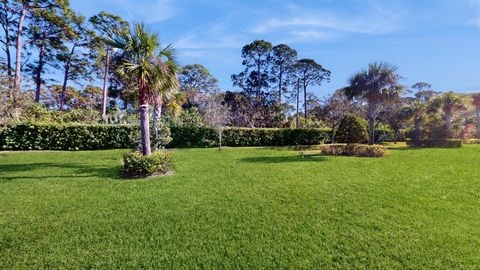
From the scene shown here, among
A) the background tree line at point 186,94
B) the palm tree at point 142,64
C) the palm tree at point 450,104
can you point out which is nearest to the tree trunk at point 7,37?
the background tree line at point 186,94

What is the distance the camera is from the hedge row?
465 inches

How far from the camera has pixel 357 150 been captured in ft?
37.7

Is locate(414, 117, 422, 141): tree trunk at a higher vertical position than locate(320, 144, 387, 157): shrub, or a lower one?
higher

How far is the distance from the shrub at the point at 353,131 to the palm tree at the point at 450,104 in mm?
9766

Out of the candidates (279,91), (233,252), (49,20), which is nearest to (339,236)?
(233,252)

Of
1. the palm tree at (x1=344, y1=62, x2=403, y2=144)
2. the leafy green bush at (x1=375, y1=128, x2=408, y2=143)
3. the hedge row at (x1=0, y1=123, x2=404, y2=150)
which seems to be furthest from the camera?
the leafy green bush at (x1=375, y1=128, x2=408, y2=143)

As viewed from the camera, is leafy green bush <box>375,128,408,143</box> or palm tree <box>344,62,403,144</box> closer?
palm tree <box>344,62,403,144</box>

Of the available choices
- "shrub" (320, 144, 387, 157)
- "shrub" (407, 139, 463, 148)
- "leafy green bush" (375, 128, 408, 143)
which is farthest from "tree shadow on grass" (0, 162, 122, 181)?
"leafy green bush" (375, 128, 408, 143)

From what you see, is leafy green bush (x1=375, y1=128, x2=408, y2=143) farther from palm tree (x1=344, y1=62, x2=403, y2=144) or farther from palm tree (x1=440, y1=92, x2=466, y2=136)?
palm tree (x1=344, y1=62, x2=403, y2=144)

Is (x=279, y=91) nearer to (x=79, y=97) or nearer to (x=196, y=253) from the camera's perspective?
(x=79, y=97)

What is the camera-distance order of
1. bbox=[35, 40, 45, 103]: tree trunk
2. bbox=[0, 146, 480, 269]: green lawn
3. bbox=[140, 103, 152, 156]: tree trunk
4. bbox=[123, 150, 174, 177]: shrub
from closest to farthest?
bbox=[0, 146, 480, 269]: green lawn → bbox=[123, 150, 174, 177]: shrub → bbox=[140, 103, 152, 156]: tree trunk → bbox=[35, 40, 45, 103]: tree trunk

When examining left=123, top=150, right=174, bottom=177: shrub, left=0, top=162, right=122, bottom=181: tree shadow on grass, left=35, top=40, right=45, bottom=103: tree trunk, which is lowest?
left=0, top=162, right=122, bottom=181: tree shadow on grass

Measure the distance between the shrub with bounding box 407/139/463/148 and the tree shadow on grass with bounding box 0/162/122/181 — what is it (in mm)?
18282

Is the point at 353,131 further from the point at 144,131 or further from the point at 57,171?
the point at 57,171
